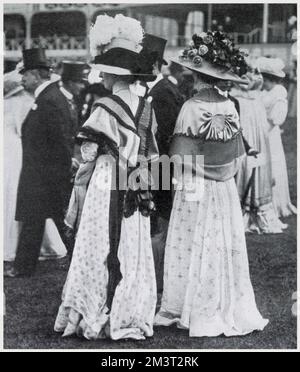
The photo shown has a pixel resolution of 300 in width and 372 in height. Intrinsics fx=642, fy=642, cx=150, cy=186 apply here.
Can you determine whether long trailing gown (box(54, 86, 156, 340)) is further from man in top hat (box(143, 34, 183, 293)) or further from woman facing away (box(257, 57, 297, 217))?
woman facing away (box(257, 57, 297, 217))

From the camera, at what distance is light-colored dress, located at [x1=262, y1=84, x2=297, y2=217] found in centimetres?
878

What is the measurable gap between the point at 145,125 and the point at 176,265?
3.74ft

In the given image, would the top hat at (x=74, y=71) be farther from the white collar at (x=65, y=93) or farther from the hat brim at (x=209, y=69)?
the hat brim at (x=209, y=69)

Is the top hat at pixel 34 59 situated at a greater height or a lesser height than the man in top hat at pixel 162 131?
greater

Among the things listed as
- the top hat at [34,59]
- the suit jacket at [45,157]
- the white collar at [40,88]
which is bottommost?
the suit jacket at [45,157]

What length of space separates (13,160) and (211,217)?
111 inches

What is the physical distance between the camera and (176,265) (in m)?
4.98

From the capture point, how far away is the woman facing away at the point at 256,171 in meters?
8.34

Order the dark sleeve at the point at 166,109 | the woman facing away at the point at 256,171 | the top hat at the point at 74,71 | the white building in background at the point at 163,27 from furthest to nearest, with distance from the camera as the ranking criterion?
the white building in background at the point at 163,27 → the top hat at the point at 74,71 → the woman facing away at the point at 256,171 → the dark sleeve at the point at 166,109

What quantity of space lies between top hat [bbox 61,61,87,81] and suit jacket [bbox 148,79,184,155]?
379 cm

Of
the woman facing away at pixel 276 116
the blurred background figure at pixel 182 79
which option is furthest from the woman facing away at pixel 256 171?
→ the blurred background figure at pixel 182 79

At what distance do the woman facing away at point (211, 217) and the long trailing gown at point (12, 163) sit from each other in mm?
2288

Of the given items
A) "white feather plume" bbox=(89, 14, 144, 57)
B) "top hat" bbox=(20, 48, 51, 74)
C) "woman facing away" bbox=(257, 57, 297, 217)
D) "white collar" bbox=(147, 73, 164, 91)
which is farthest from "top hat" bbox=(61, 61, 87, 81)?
"white feather plume" bbox=(89, 14, 144, 57)

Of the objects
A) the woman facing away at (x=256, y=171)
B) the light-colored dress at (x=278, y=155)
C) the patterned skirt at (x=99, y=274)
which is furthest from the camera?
the light-colored dress at (x=278, y=155)
